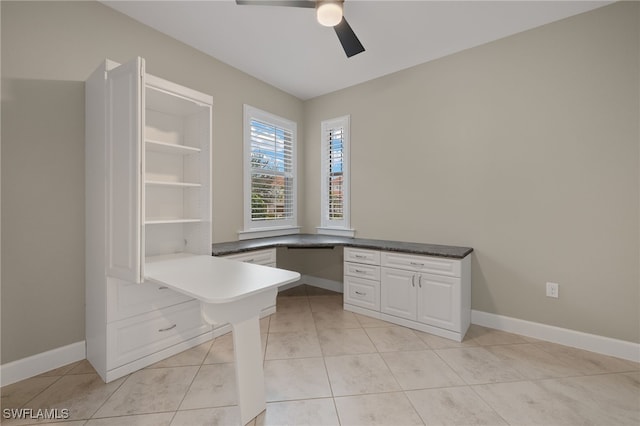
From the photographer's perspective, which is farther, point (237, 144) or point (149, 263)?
point (237, 144)

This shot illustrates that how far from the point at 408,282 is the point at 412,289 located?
0.25 feet

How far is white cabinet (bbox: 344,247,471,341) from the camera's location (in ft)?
8.10

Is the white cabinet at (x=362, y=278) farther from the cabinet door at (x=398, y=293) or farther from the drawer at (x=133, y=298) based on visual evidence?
the drawer at (x=133, y=298)

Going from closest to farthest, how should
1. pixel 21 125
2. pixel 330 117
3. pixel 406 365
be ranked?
pixel 21 125 → pixel 406 365 → pixel 330 117

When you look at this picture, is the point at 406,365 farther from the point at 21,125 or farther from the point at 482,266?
the point at 21,125

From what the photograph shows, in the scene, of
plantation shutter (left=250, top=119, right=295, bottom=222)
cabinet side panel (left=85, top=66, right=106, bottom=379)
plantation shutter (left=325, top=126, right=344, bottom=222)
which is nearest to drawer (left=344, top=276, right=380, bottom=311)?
plantation shutter (left=325, top=126, right=344, bottom=222)

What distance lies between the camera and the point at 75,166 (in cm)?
206

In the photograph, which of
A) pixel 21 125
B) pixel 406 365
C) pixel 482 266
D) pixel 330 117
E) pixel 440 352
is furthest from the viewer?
pixel 330 117

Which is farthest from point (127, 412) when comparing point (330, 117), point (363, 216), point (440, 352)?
point (330, 117)

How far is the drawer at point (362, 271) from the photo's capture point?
116 inches

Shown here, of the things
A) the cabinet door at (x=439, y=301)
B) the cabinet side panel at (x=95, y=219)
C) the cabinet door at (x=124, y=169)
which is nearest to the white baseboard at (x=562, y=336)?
the cabinet door at (x=439, y=301)

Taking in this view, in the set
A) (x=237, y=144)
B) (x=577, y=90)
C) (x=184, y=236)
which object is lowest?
(x=184, y=236)

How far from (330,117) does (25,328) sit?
3760 mm

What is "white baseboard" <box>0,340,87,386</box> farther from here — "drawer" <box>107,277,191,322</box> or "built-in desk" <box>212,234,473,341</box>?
"built-in desk" <box>212,234,473,341</box>
